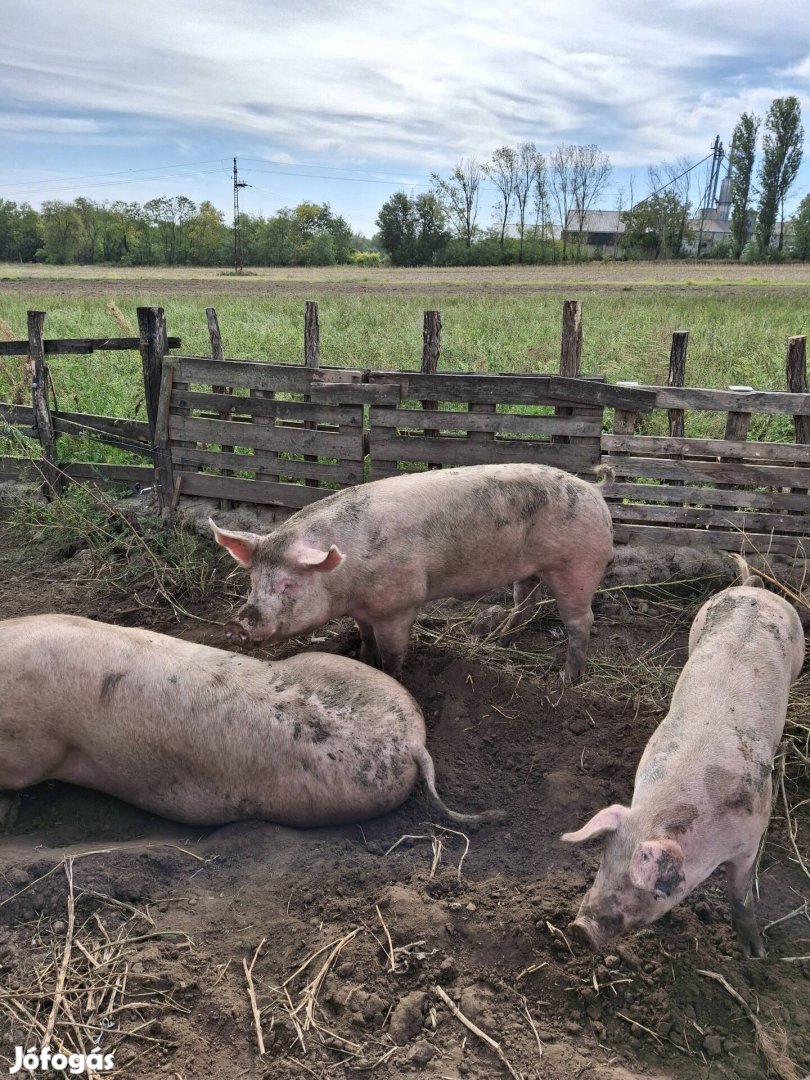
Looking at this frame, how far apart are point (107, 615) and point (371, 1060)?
12.8ft

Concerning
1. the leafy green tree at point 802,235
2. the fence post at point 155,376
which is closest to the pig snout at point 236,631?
the fence post at point 155,376

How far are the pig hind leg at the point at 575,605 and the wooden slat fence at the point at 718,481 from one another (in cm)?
113

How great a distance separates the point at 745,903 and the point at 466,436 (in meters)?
4.00

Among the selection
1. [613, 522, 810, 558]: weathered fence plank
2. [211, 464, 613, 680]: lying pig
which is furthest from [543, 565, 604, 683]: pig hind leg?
[613, 522, 810, 558]: weathered fence plank

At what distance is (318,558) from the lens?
4.08m

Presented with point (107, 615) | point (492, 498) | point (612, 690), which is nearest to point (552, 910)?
point (612, 690)

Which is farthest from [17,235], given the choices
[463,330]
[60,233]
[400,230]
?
[463,330]

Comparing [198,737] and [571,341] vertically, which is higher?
[571,341]

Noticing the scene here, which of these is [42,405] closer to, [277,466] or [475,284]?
[277,466]

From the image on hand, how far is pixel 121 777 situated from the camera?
354cm

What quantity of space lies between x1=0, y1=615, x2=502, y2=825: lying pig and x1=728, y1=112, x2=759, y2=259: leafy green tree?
58111 millimetres

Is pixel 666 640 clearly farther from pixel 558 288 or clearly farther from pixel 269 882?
pixel 558 288

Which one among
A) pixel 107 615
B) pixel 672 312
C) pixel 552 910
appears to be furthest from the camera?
pixel 672 312

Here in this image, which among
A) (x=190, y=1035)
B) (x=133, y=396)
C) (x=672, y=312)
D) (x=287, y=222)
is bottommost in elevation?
(x=190, y=1035)
